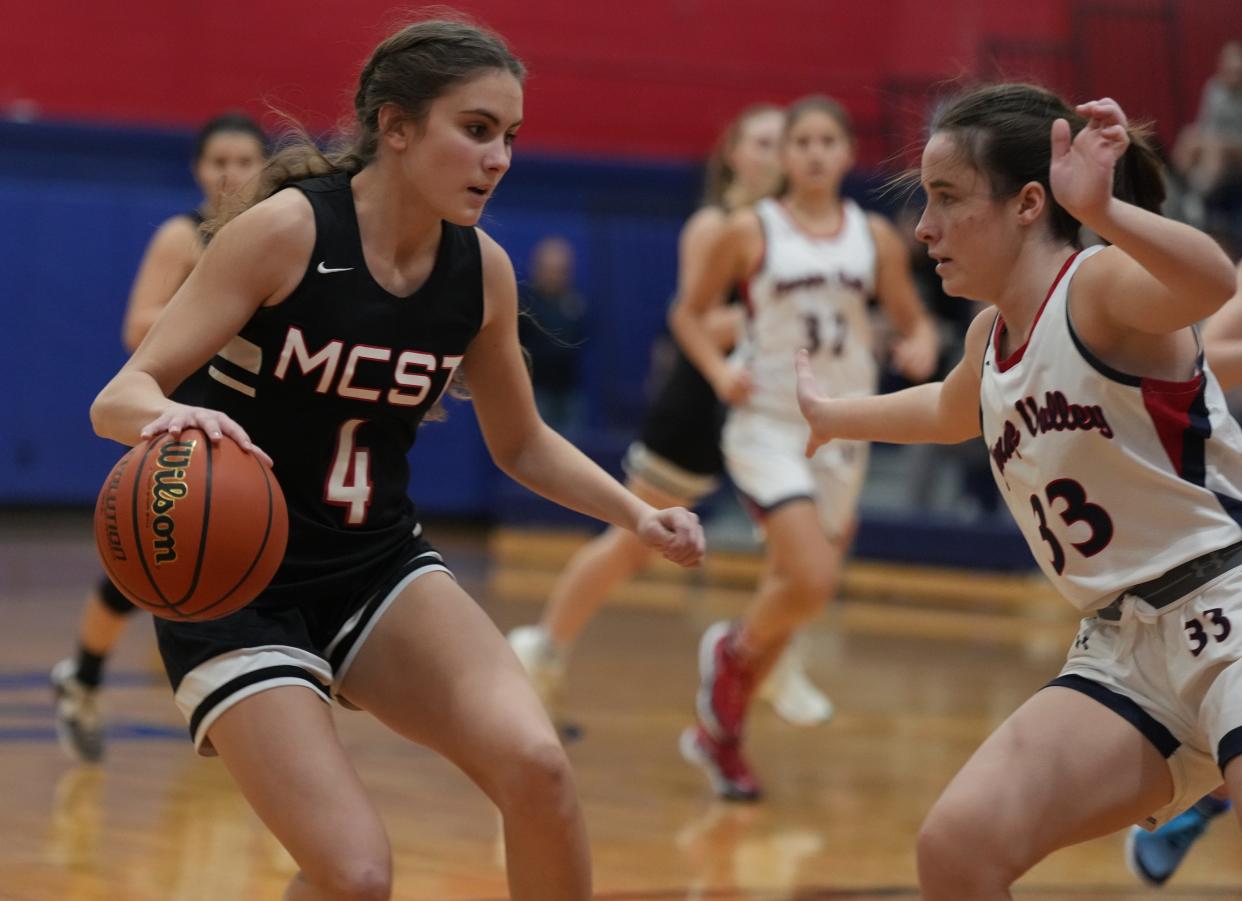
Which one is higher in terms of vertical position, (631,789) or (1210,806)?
(1210,806)

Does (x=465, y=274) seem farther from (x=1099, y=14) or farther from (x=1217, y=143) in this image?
(x=1099, y=14)

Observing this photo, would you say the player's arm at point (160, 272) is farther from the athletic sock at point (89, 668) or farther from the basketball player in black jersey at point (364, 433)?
the basketball player in black jersey at point (364, 433)

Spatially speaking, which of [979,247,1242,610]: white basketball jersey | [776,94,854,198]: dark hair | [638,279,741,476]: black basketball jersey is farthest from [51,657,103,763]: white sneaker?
[979,247,1242,610]: white basketball jersey

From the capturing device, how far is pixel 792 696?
6398mm

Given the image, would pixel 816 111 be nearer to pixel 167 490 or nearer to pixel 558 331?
pixel 167 490

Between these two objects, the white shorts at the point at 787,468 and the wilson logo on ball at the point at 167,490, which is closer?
the wilson logo on ball at the point at 167,490

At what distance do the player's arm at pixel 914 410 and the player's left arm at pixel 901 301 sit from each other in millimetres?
2597

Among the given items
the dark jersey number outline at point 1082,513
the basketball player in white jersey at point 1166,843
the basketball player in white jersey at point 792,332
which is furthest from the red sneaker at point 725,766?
the dark jersey number outline at point 1082,513

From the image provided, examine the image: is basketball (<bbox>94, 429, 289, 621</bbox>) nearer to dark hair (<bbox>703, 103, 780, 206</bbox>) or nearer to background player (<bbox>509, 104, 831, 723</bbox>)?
background player (<bbox>509, 104, 831, 723</bbox>)

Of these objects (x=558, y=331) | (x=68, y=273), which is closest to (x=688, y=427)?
(x=558, y=331)

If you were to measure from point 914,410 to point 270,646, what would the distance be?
3.99 feet

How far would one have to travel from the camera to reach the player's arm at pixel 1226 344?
3.38 metres

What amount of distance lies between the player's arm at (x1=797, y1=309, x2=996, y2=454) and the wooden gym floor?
133cm

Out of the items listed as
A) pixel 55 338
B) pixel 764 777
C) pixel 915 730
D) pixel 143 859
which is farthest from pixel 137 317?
pixel 55 338
